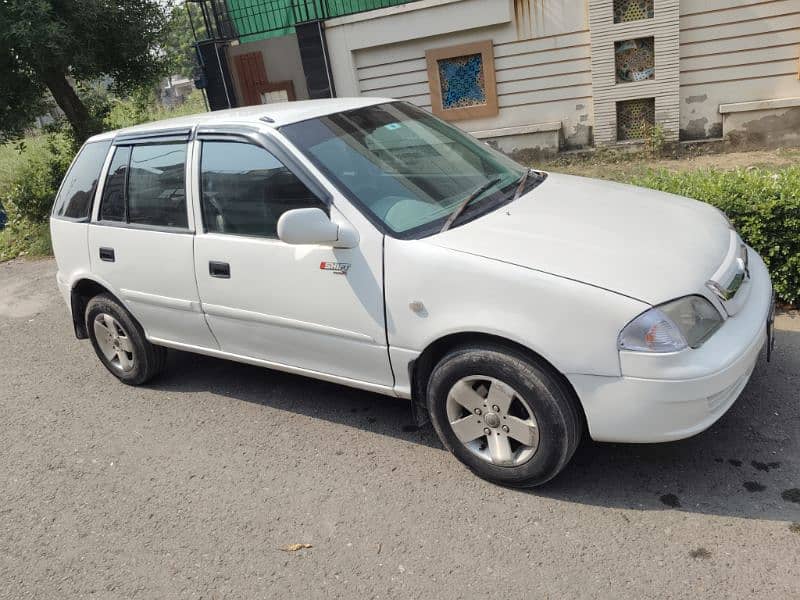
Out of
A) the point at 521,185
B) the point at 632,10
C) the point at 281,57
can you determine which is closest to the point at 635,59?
the point at 632,10

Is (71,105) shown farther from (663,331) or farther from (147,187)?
(663,331)

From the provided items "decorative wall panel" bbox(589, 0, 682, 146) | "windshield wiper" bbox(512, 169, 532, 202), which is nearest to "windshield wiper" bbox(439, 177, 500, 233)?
"windshield wiper" bbox(512, 169, 532, 202)

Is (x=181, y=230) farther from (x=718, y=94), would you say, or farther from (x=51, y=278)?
(x=718, y=94)

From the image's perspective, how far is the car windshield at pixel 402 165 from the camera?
3.41 m

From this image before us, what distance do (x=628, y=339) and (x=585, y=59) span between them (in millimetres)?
9444

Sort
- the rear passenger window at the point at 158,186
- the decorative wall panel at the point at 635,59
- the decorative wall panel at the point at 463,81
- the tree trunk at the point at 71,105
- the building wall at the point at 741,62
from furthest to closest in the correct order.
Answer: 1. the decorative wall panel at the point at 463,81
2. the tree trunk at the point at 71,105
3. the decorative wall panel at the point at 635,59
4. the building wall at the point at 741,62
5. the rear passenger window at the point at 158,186

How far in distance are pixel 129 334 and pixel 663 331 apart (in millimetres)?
3527

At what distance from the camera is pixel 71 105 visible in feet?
39.0

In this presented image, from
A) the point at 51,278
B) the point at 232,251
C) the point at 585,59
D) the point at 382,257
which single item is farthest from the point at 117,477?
the point at 585,59

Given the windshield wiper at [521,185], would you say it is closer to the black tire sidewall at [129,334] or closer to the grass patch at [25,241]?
the black tire sidewall at [129,334]

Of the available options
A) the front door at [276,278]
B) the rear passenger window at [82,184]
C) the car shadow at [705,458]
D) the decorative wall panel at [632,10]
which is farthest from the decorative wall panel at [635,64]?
the front door at [276,278]

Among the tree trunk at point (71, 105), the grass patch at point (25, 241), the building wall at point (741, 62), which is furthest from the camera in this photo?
the tree trunk at point (71, 105)

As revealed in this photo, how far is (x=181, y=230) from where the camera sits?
13.3 feet

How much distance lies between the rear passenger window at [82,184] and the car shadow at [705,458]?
2.07 m
